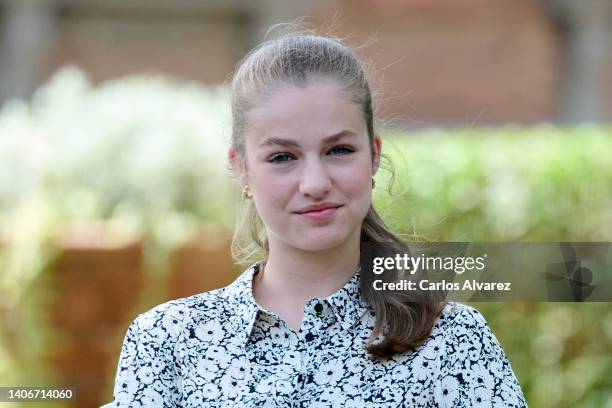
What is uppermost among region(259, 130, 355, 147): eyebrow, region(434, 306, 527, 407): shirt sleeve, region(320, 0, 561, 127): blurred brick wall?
region(320, 0, 561, 127): blurred brick wall

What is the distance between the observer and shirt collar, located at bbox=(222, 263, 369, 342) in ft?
6.82

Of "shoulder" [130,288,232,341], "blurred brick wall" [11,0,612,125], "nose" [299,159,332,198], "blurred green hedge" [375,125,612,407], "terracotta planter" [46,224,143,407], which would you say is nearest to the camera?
"nose" [299,159,332,198]

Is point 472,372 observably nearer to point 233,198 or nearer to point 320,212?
point 320,212

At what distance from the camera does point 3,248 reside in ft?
14.0

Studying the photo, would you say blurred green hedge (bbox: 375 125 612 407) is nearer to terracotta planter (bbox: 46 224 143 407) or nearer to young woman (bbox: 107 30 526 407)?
terracotta planter (bbox: 46 224 143 407)

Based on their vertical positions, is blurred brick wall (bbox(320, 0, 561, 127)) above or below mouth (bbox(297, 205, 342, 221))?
above

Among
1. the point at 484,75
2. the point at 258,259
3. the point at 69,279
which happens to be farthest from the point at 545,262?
the point at 484,75

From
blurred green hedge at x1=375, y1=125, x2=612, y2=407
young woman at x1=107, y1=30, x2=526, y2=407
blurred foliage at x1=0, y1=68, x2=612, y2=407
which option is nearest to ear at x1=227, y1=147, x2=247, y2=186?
young woman at x1=107, y1=30, x2=526, y2=407

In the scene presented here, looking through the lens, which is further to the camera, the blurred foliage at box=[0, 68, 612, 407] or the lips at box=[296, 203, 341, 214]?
the blurred foliage at box=[0, 68, 612, 407]

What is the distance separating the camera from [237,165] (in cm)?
223

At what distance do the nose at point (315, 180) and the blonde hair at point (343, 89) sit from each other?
0.17 metres

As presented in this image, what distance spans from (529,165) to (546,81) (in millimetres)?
4944

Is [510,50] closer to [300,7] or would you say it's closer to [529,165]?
[300,7]

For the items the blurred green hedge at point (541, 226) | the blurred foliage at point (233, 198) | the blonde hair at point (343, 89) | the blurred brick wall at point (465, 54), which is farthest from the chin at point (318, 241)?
the blurred brick wall at point (465, 54)
